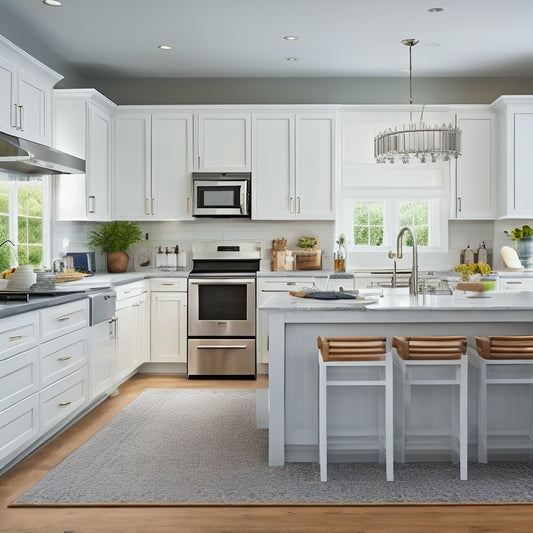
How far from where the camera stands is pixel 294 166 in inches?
242

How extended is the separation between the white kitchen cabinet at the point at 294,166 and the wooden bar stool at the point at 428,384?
9.49 ft

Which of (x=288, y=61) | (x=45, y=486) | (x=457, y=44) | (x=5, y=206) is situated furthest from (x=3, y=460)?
(x=457, y=44)

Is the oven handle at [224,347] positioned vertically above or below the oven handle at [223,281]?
below

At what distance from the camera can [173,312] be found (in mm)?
5961

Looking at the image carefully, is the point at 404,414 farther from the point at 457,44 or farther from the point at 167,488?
the point at 457,44

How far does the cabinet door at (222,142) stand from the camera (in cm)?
616

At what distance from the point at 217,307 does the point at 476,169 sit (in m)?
2.77

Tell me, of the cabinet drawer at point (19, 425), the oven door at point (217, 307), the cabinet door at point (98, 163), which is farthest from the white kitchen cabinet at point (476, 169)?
the cabinet drawer at point (19, 425)

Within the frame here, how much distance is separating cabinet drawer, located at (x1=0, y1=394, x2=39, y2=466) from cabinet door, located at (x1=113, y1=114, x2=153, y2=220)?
114 inches

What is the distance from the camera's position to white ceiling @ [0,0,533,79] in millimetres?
4570

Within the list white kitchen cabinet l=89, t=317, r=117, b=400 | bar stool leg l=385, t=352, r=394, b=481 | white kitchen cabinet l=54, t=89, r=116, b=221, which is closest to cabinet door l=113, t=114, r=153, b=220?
white kitchen cabinet l=54, t=89, r=116, b=221

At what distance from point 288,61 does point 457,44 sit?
57.7 inches

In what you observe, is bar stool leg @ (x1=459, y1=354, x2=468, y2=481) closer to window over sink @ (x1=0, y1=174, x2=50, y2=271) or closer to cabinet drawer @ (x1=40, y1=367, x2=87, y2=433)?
cabinet drawer @ (x1=40, y1=367, x2=87, y2=433)

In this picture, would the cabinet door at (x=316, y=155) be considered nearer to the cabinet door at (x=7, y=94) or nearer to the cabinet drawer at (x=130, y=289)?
the cabinet drawer at (x=130, y=289)
